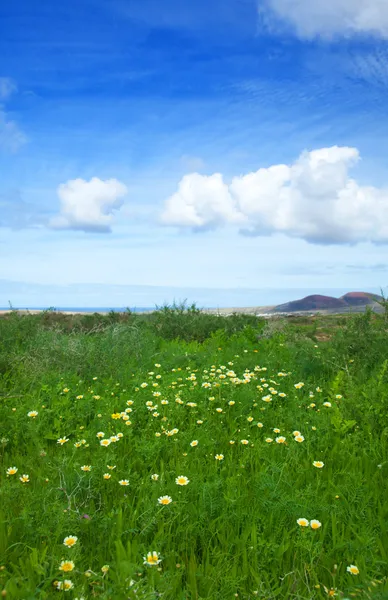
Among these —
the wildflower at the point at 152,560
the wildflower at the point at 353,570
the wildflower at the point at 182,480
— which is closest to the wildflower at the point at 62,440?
the wildflower at the point at 182,480

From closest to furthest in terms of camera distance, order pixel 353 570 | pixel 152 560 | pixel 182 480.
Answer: pixel 152 560 < pixel 353 570 < pixel 182 480

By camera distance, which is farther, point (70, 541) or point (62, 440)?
point (62, 440)

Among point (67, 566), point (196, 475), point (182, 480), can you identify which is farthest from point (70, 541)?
point (196, 475)

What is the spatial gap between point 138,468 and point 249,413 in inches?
73.2

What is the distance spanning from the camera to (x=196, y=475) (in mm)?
4184

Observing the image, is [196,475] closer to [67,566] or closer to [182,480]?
[182,480]

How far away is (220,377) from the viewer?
6.87 m

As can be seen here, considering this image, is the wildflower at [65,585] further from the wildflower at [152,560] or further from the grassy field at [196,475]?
the wildflower at [152,560]

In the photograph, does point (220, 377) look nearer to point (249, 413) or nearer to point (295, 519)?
point (249, 413)

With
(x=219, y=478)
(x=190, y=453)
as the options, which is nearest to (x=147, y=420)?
(x=190, y=453)

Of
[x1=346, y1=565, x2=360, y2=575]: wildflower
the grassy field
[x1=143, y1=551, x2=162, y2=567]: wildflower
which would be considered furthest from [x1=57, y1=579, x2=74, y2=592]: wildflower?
[x1=346, y1=565, x2=360, y2=575]: wildflower

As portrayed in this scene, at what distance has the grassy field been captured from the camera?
3.03 m

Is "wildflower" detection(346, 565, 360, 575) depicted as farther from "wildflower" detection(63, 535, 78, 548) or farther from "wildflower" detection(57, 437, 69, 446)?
"wildflower" detection(57, 437, 69, 446)

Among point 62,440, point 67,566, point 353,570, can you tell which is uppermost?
point 62,440
